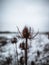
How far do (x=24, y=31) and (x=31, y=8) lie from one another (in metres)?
0.37

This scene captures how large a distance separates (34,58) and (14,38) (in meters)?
0.42

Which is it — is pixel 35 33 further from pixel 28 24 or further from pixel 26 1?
pixel 26 1

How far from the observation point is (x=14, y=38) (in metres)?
2.05

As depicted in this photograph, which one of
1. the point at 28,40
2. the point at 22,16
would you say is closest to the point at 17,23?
the point at 22,16

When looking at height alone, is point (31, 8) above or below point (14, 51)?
above

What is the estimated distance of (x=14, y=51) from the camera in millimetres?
2043

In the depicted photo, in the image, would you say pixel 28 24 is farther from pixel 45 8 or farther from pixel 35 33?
pixel 45 8

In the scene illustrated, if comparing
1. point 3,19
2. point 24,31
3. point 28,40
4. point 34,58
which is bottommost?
point 34,58

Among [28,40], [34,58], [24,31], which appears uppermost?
[24,31]

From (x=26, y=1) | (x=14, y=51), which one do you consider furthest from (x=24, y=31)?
(x=26, y=1)

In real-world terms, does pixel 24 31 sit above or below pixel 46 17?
below

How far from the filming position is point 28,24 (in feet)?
6.76

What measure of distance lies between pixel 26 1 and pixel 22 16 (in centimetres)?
24

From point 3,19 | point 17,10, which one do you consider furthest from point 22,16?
point 3,19
